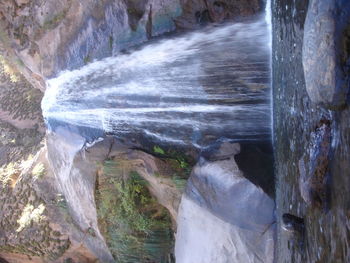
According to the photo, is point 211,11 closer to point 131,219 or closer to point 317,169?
point 317,169

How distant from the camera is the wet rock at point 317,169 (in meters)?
2.59

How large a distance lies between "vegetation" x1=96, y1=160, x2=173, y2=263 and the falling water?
625mm

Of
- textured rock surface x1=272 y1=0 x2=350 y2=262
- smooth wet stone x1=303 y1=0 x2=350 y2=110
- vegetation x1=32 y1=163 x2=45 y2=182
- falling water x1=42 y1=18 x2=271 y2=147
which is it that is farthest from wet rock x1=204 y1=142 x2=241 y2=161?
vegetation x1=32 y1=163 x2=45 y2=182

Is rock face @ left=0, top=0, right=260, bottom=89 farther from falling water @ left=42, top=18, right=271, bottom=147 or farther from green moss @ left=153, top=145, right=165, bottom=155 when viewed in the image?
green moss @ left=153, top=145, right=165, bottom=155

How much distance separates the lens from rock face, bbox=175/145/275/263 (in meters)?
3.93

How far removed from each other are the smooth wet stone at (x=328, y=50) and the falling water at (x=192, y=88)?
1686 millimetres

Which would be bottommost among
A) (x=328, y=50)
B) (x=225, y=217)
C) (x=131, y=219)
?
(x=131, y=219)

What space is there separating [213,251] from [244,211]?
0.61 metres

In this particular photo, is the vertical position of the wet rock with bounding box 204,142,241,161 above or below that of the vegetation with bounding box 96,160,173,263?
above

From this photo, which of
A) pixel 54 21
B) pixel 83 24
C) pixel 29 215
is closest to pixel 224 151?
pixel 83 24

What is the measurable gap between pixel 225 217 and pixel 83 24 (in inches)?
142

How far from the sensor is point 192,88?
14.9ft

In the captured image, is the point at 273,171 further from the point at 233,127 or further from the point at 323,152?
the point at 323,152

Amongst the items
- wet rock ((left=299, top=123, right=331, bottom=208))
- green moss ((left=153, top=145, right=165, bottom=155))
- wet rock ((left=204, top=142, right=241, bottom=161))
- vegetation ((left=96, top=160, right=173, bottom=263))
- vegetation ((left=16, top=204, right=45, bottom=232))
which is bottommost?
vegetation ((left=16, top=204, right=45, bottom=232))
